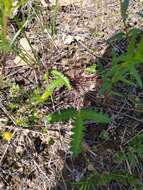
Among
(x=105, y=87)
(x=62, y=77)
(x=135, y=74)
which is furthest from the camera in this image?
(x=62, y=77)

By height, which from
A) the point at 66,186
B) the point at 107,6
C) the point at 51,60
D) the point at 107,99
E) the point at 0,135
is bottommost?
the point at 66,186

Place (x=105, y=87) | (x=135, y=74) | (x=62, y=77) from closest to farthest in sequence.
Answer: (x=135, y=74)
(x=105, y=87)
(x=62, y=77)

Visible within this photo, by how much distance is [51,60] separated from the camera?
2.08 metres

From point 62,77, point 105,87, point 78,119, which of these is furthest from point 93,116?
point 62,77

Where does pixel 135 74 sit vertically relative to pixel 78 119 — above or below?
above

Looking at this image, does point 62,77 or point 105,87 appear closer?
point 105,87

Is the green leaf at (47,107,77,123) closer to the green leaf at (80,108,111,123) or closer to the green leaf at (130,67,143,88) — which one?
the green leaf at (80,108,111,123)

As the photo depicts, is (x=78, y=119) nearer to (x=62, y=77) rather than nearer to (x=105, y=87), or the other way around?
(x=105, y=87)

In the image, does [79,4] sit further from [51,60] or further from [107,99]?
[107,99]

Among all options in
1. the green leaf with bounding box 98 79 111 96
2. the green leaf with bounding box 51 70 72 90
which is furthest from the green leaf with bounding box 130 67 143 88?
the green leaf with bounding box 51 70 72 90

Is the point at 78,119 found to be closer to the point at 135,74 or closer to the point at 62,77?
the point at 135,74

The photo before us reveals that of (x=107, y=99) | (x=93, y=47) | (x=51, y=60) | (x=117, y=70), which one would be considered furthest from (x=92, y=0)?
(x=117, y=70)

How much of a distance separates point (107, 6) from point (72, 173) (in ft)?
3.43

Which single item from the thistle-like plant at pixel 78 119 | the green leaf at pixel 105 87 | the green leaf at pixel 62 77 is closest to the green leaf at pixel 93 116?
the thistle-like plant at pixel 78 119
